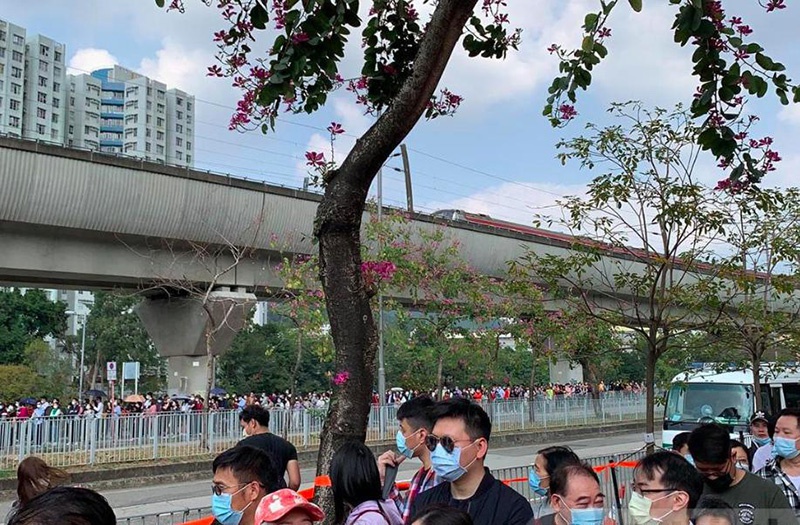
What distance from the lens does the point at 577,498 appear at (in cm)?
359

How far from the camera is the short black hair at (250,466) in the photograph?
392 centimetres

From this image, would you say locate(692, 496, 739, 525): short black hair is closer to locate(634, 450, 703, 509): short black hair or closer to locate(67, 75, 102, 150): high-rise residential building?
locate(634, 450, 703, 509): short black hair

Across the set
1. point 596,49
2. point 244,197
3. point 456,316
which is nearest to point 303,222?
point 244,197

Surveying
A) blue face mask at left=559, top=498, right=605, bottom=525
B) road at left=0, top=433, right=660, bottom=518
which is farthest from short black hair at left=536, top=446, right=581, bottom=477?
road at left=0, top=433, right=660, bottom=518

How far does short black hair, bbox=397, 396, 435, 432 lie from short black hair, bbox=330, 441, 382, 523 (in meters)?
0.95

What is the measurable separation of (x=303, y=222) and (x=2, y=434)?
1075 cm

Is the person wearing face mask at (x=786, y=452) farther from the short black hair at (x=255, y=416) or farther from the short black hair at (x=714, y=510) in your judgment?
the short black hair at (x=255, y=416)

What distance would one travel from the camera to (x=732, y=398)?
1520 centimetres

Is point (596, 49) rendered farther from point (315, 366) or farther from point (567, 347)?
point (315, 366)

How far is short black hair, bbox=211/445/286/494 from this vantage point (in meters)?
3.92

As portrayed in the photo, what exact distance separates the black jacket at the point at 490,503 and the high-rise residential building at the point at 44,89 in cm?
10791

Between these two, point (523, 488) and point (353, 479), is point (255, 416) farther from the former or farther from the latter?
point (523, 488)

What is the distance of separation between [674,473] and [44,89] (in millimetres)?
115755

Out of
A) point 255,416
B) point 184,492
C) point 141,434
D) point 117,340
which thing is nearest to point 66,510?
point 255,416
